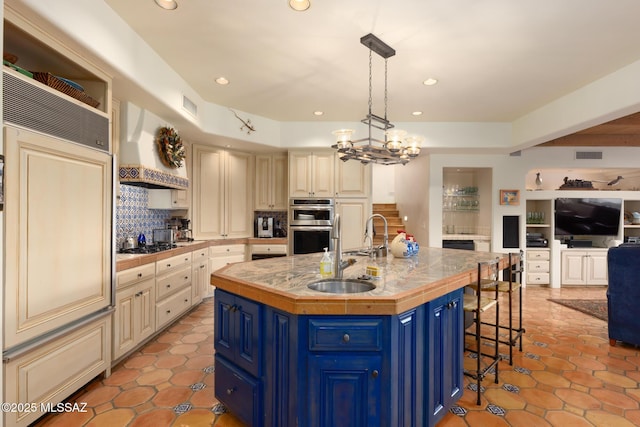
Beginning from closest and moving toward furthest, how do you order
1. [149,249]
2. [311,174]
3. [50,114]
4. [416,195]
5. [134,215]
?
[50,114] < [149,249] < [134,215] < [311,174] < [416,195]

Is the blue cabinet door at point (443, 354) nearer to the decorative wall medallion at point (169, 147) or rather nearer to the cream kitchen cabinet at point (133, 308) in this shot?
the cream kitchen cabinet at point (133, 308)

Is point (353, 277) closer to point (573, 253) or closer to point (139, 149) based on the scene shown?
point (139, 149)

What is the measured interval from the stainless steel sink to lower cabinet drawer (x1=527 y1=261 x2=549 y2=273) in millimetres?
5158

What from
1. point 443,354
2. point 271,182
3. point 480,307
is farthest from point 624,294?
point 271,182

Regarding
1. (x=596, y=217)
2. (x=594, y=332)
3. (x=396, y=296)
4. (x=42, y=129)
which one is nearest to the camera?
(x=396, y=296)

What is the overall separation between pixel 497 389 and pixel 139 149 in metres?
3.68

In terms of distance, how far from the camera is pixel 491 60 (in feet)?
10.2

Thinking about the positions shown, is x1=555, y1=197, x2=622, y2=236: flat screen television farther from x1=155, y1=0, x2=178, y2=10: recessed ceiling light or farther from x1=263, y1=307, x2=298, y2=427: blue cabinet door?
x1=155, y1=0, x2=178, y2=10: recessed ceiling light

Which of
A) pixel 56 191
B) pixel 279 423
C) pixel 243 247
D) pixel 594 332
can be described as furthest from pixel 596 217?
pixel 56 191

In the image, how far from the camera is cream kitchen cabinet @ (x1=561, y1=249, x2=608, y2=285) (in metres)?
5.78

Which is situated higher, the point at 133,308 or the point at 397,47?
the point at 397,47

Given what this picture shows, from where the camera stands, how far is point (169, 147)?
3662 mm

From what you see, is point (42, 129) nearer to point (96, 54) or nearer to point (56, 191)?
point (56, 191)

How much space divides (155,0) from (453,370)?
3126mm
